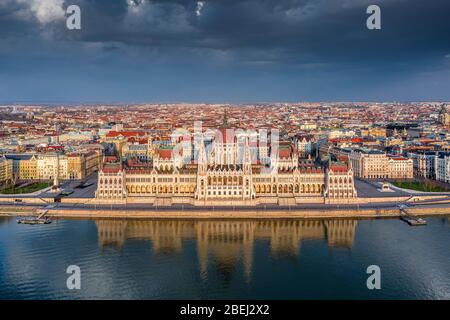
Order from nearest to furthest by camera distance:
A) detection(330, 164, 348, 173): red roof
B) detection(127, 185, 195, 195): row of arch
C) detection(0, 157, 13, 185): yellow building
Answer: detection(330, 164, 348, 173): red roof < detection(127, 185, 195, 195): row of arch < detection(0, 157, 13, 185): yellow building

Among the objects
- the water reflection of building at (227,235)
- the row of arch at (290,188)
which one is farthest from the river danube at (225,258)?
→ the row of arch at (290,188)

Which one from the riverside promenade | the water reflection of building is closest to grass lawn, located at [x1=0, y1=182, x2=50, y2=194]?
the riverside promenade

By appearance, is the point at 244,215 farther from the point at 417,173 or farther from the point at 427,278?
the point at 417,173

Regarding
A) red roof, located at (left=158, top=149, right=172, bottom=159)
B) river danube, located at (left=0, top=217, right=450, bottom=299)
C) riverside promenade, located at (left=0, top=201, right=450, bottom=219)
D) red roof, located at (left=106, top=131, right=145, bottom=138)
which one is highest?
red roof, located at (left=106, top=131, right=145, bottom=138)

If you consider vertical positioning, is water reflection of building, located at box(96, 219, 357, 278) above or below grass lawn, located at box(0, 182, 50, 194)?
below

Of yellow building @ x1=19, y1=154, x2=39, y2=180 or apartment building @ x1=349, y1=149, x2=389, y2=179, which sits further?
apartment building @ x1=349, y1=149, x2=389, y2=179

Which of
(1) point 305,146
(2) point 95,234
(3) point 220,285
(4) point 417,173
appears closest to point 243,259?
(3) point 220,285

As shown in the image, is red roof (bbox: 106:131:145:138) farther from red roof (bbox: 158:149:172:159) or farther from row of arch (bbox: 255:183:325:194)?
row of arch (bbox: 255:183:325:194)
